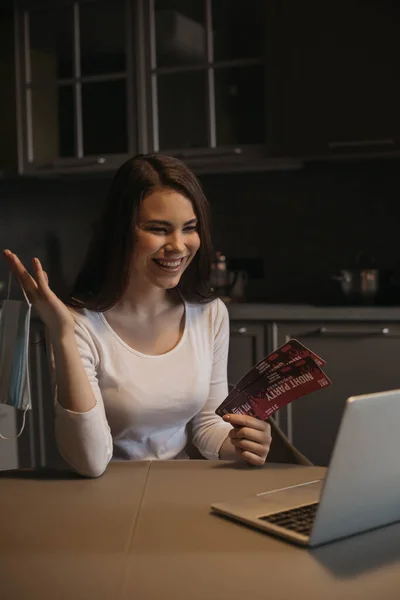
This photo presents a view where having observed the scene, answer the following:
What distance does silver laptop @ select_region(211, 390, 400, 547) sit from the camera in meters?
0.95

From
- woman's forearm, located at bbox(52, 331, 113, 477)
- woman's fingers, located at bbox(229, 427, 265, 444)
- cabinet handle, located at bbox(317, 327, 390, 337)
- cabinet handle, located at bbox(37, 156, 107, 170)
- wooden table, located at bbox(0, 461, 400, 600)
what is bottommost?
cabinet handle, located at bbox(317, 327, 390, 337)

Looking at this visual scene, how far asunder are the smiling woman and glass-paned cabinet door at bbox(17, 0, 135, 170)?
1776 mm

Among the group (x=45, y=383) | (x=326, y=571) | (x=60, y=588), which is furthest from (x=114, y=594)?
(x=45, y=383)

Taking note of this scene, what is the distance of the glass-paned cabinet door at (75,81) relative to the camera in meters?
3.47

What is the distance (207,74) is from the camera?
11.1 ft

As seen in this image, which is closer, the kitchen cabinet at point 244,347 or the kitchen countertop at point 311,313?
the kitchen countertop at point 311,313

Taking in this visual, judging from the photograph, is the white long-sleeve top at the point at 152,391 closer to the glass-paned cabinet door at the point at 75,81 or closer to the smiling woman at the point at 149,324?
the smiling woman at the point at 149,324

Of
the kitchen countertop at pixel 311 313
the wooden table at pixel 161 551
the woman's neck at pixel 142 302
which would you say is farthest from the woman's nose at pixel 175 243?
the kitchen countertop at pixel 311 313

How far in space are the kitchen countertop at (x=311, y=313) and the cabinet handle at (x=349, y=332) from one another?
4 centimetres

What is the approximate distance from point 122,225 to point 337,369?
1586 mm

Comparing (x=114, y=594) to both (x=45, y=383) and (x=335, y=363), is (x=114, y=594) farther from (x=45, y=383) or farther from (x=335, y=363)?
(x=45, y=383)

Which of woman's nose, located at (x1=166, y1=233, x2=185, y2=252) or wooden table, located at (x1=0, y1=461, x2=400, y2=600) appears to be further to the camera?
woman's nose, located at (x1=166, y1=233, x2=185, y2=252)

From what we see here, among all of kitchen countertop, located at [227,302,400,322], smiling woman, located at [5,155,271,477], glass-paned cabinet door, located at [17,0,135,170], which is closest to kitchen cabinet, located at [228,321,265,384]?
kitchen countertop, located at [227,302,400,322]

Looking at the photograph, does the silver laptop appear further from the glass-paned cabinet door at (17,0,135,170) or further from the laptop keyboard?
the glass-paned cabinet door at (17,0,135,170)
